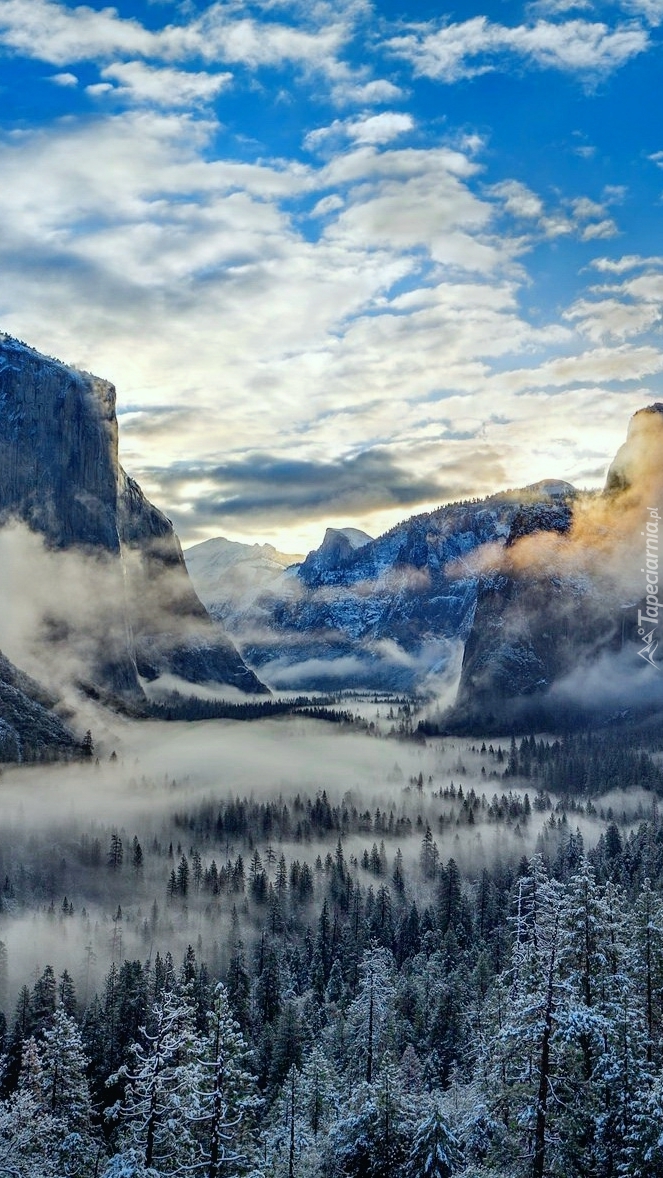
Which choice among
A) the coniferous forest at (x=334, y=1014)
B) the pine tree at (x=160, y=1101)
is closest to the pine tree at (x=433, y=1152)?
the coniferous forest at (x=334, y=1014)

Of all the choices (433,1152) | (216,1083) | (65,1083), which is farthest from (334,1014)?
(216,1083)

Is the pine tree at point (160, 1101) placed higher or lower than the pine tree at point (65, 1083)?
higher

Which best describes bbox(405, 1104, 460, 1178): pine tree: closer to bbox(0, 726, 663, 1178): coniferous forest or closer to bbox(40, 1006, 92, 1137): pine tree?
bbox(0, 726, 663, 1178): coniferous forest

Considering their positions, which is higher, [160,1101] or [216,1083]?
[160,1101]

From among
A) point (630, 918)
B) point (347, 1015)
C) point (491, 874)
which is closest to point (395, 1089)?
point (630, 918)

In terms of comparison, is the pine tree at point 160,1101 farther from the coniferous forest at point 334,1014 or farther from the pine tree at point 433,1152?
the pine tree at point 433,1152

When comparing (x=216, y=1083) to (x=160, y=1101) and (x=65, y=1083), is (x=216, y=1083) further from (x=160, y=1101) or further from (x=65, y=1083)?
(x=65, y=1083)

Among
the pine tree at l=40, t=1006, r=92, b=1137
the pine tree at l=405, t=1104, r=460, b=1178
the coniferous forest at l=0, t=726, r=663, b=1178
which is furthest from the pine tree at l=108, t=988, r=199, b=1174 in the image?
the pine tree at l=40, t=1006, r=92, b=1137

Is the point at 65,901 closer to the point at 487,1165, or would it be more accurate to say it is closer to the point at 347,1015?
the point at 347,1015

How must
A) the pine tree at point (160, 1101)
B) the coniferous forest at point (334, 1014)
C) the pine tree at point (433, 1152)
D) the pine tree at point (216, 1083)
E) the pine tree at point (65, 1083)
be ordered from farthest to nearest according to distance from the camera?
the pine tree at point (65, 1083) < the pine tree at point (433, 1152) < the coniferous forest at point (334, 1014) < the pine tree at point (216, 1083) < the pine tree at point (160, 1101)
